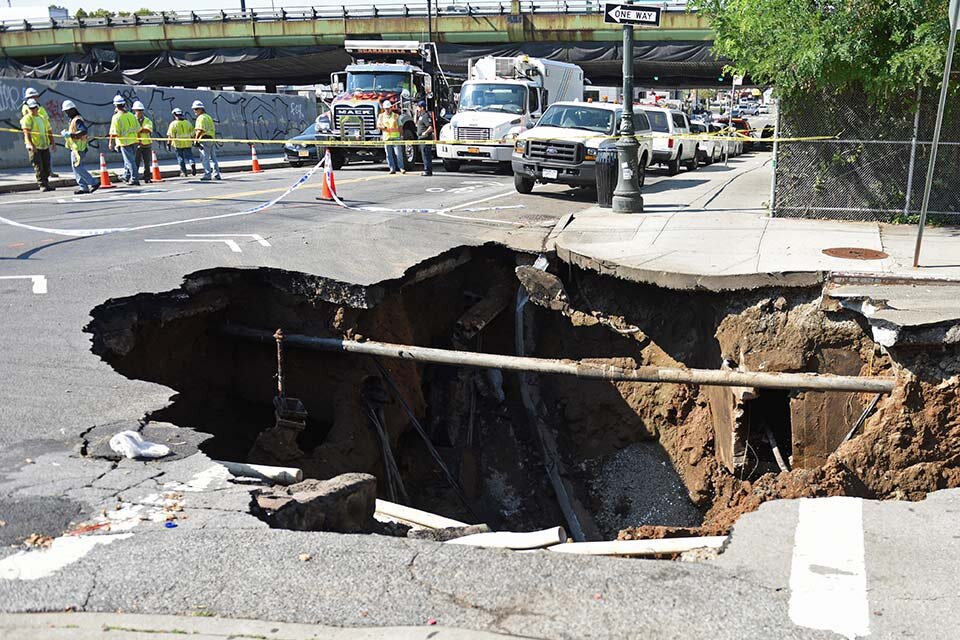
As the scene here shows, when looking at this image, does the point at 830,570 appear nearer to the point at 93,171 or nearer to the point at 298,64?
the point at 93,171

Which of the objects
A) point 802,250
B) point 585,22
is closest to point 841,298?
point 802,250

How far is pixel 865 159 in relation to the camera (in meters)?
12.2

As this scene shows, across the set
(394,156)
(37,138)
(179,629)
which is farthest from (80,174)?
(179,629)

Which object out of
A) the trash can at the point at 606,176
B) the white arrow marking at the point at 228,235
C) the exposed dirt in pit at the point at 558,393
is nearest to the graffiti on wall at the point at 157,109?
the white arrow marking at the point at 228,235

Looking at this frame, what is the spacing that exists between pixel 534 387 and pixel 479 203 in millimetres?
6506

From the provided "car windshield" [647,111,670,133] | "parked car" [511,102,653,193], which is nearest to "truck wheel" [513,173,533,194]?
"parked car" [511,102,653,193]

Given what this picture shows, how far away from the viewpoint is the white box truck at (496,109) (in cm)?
2267

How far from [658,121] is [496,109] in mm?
5461

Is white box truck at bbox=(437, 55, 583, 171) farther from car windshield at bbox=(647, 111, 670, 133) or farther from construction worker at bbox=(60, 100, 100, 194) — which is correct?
construction worker at bbox=(60, 100, 100, 194)

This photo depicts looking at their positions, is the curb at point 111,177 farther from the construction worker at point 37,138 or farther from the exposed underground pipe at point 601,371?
the exposed underground pipe at point 601,371

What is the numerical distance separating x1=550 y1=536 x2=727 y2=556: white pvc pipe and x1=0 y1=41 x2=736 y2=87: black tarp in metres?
37.6

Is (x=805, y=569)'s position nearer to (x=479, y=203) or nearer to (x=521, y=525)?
(x=521, y=525)

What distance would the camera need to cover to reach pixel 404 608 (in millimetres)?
3617

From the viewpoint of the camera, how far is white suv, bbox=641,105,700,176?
24.7 metres
